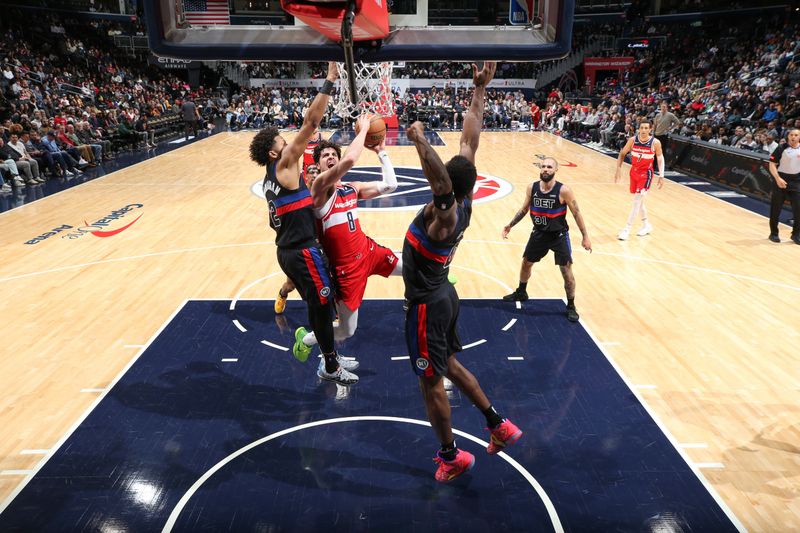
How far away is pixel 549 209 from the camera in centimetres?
627

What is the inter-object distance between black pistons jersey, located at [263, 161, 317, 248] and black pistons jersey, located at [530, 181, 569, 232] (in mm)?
2737

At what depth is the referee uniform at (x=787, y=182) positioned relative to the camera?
8.62 m

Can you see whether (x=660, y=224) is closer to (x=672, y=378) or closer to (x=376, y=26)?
(x=672, y=378)

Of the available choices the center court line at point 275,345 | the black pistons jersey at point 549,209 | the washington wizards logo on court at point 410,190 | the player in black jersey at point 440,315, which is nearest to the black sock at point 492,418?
the player in black jersey at point 440,315

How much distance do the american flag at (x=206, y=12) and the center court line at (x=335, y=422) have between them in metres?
2.84

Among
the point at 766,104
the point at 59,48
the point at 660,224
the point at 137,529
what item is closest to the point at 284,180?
the point at 137,529

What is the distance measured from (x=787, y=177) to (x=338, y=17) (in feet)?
26.8

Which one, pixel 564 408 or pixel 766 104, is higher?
pixel 766 104

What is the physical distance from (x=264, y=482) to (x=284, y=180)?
212 cm

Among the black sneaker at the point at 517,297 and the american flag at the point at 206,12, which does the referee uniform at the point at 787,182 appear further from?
the american flag at the point at 206,12

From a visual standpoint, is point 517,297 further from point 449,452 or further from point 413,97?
point 413,97

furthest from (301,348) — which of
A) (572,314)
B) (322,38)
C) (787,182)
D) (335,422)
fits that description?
(787,182)

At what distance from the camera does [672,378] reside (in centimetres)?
512

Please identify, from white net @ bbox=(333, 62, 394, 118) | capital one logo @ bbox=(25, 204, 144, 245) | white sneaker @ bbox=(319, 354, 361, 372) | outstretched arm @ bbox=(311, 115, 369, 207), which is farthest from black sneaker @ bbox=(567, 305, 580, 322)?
capital one logo @ bbox=(25, 204, 144, 245)
